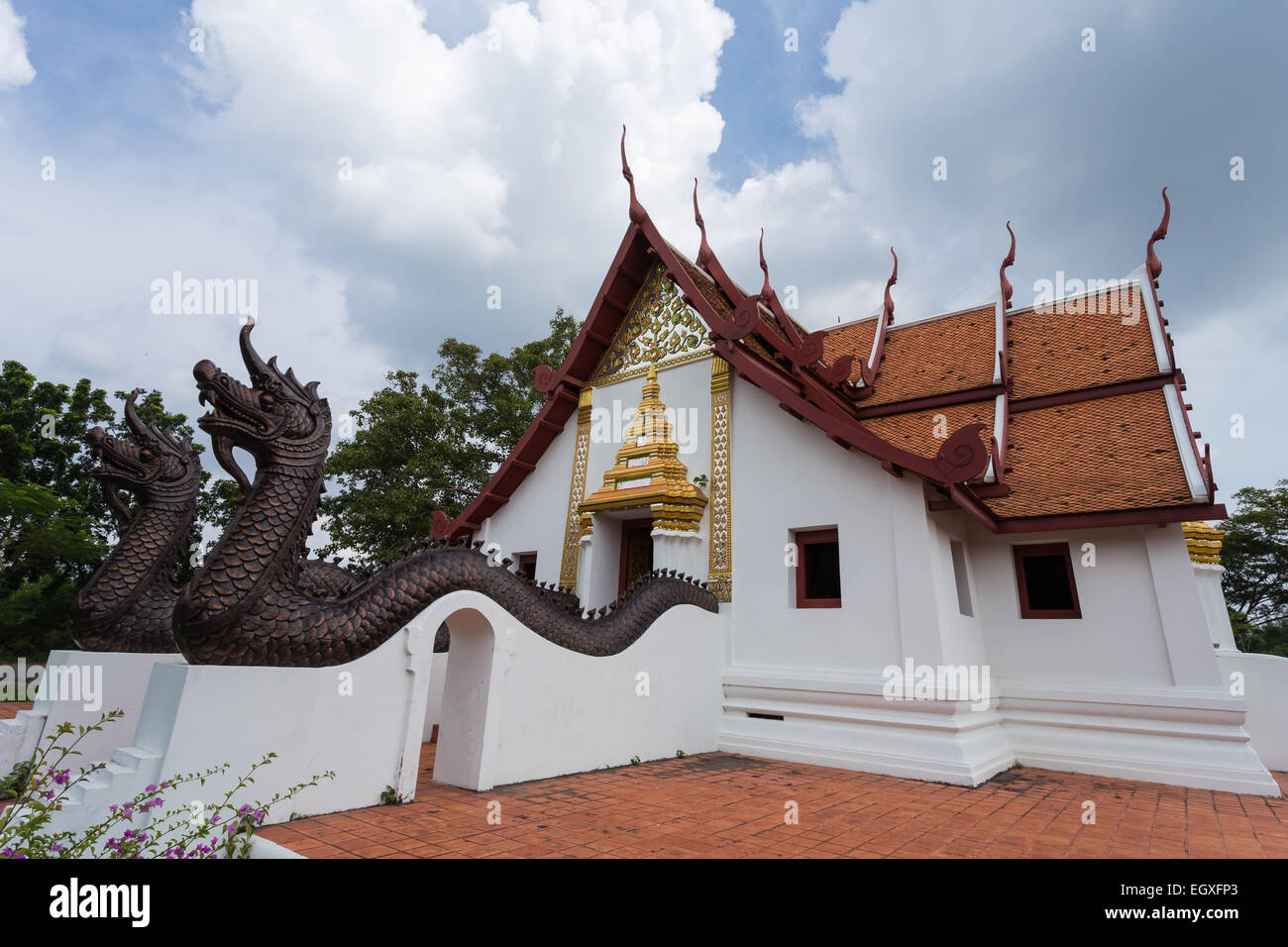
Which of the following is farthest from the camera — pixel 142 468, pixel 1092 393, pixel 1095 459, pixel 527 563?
pixel 527 563

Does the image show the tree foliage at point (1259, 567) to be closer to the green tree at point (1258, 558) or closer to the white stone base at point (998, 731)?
the green tree at point (1258, 558)

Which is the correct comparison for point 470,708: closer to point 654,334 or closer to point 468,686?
point 468,686

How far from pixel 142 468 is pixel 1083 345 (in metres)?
9.66

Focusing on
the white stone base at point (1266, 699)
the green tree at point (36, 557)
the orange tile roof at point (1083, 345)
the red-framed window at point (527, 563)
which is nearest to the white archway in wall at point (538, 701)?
the red-framed window at point (527, 563)

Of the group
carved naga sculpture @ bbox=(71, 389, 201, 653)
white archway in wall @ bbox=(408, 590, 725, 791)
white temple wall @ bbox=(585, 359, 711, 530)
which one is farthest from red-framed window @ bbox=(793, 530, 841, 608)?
carved naga sculpture @ bbox=(71, 389, 201, 653)

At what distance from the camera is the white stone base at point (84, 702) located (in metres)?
4.21

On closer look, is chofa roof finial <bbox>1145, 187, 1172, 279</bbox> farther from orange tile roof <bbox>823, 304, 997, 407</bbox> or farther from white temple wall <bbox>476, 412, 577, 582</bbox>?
white temple wall <bbox>476, 412, 577, 582</bbox>

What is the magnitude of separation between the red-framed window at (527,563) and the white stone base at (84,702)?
446 cm

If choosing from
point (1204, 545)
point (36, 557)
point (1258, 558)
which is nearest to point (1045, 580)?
point (1204, 545)

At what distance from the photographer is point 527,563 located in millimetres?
8531
